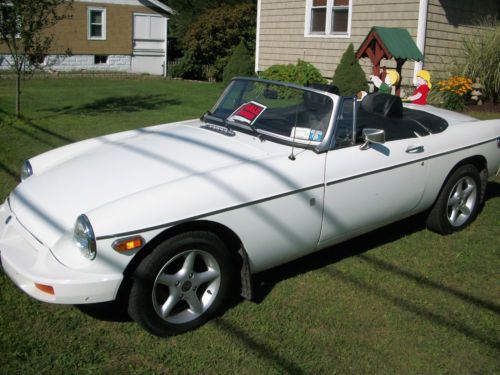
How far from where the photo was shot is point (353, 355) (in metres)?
3.32

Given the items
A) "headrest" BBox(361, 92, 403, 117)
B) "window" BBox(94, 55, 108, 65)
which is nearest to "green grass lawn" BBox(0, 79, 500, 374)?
"headrest" BBox(361, 92, 403, 117)

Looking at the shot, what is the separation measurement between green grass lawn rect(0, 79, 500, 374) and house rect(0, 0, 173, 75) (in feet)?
76.4

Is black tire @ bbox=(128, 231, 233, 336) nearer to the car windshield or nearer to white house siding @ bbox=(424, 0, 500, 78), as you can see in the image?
the car windshield

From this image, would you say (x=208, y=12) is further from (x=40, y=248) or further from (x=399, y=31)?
(x=40, y=248)

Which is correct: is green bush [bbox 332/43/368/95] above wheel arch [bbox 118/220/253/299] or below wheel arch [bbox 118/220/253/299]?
above

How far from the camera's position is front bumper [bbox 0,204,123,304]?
3031 mm

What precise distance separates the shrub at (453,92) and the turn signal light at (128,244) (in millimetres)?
10690

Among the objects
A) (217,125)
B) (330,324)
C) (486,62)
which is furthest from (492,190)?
(486,62)

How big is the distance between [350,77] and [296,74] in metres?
1.94

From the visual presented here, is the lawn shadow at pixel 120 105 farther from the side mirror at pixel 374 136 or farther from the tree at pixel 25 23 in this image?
the side mirror at pixel 374 136

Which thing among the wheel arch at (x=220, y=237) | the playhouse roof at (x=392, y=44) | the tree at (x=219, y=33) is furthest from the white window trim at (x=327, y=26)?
the wheel arch at (x=220, y=237)

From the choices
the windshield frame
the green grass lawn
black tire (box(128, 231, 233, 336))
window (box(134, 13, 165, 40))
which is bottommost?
the green grass lawn

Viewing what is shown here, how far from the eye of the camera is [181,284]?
134 inches

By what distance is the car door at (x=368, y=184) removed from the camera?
4.02 m
